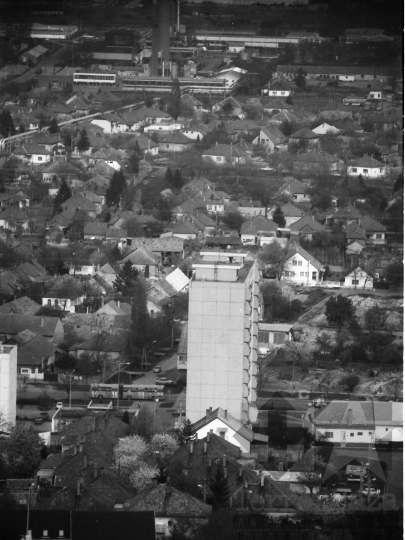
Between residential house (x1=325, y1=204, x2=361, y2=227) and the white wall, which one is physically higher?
residential house (x1=325, y1=204, x2=361, y2=227)

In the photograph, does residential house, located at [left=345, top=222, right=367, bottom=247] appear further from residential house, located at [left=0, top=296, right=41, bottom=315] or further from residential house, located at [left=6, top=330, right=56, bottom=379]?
residential house, located at [left=6, top=330, right=56, bottom=379]

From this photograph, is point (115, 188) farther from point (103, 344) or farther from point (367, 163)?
point (103, 344)

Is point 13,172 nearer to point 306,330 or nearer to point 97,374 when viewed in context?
point 306,330

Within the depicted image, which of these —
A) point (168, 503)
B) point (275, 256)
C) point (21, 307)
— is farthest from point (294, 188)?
point (168, 503)

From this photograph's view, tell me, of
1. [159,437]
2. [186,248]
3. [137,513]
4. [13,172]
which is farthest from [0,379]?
[13,172]

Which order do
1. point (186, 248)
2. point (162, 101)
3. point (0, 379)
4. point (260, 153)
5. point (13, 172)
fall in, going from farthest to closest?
point (162, 101), point (260, 153), point (13, 172), point (186, 248), point (0, 379)

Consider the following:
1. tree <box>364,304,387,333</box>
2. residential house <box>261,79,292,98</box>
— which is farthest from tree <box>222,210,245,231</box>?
residential house <box>261,79,292,98</box>

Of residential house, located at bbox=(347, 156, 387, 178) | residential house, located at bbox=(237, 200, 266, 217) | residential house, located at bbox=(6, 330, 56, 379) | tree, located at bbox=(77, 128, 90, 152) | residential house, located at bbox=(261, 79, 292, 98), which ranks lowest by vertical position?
residential house, located at bbox=(6, 330, 56, 379)

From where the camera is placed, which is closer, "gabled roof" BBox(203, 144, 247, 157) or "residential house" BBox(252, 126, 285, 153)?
"gabled roof" BBox(203, 144, 247, 157)
